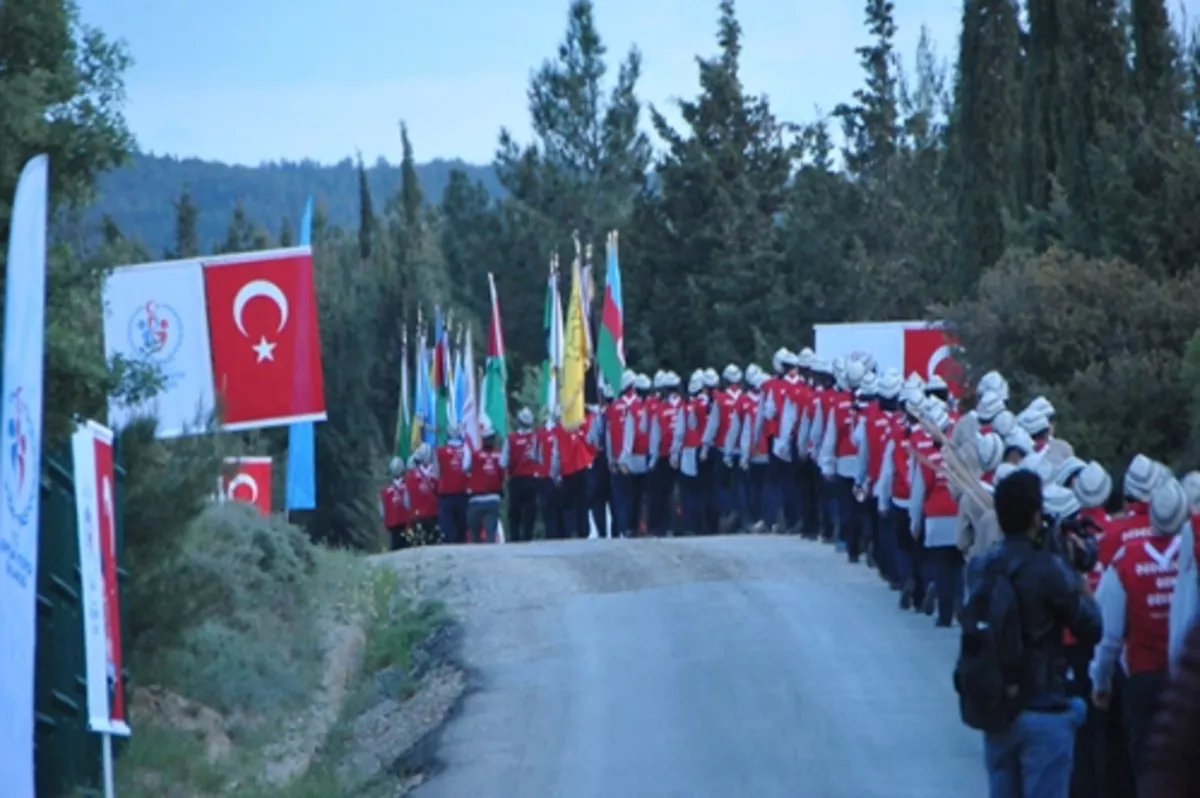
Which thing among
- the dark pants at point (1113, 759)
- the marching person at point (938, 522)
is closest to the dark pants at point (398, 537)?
the marching person at point (938, 522)

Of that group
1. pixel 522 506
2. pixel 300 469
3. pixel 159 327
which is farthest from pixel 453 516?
pixel 159 327

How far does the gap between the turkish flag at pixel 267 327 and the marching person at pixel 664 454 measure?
27.4ft

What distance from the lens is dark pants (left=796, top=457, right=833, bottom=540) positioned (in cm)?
2678

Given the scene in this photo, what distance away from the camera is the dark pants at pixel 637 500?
31.8 metres

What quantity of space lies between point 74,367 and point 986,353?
1462 cm

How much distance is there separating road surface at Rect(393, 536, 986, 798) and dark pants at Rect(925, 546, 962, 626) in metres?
0.26

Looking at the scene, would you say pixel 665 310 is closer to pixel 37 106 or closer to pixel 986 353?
pixel 986 353

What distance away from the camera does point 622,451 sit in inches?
1236

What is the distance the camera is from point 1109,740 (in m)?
11.7

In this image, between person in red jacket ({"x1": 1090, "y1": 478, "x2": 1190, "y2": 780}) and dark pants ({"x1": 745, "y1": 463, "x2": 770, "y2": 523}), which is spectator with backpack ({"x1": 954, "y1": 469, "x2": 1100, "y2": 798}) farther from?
dark pants ({"x1": 745, "y1": 463, "x2": 770, "y2": 523})

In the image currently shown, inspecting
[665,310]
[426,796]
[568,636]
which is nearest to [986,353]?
[568,636]

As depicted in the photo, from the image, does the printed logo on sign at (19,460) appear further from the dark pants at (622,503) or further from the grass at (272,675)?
the dark pants at (622,503)

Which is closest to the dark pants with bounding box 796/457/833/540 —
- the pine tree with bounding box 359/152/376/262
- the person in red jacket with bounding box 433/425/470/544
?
the person in red jacket with bounding box 433/425/470/544

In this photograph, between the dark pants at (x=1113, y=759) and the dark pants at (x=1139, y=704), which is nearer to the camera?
the dark pants at (x=1139, y=704)
